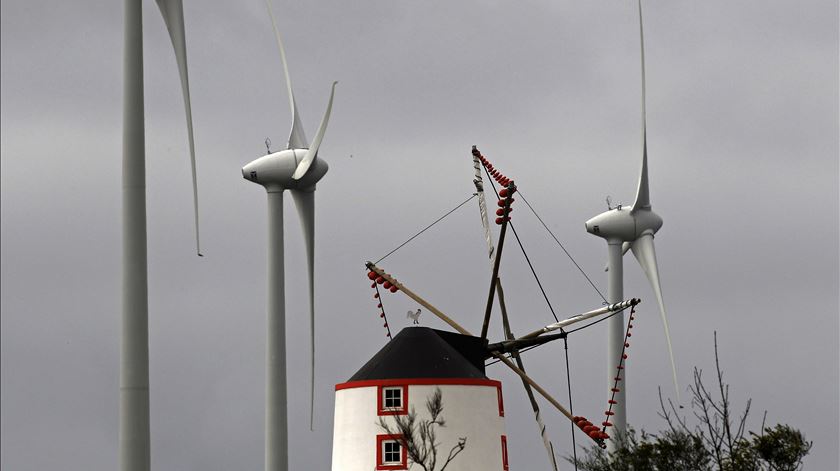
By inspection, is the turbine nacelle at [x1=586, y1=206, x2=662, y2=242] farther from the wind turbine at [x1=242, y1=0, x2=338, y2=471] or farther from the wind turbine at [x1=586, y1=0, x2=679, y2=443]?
the wind turbine at [x1=242, y1=0, x2=338, y2=471]

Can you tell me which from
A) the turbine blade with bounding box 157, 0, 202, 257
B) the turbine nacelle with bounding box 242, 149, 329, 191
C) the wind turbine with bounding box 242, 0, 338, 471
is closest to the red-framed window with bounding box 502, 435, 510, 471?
the wind turbine with bounding box 242, 0, 338, 471

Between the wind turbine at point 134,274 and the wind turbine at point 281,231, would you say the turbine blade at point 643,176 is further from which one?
the wind turbine at point 134,274

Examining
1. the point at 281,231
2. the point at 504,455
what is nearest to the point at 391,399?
the point at 504,455

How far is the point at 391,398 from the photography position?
199 feet

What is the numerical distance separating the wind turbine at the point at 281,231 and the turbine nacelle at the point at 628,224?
18.9 metres

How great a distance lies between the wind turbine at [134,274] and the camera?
36.9m

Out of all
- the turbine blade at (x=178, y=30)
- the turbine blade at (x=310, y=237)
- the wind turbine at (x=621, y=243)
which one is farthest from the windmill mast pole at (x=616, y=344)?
the turbine blade at (x=178, y=30)

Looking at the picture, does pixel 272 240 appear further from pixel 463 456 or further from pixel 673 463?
pixel 673 463

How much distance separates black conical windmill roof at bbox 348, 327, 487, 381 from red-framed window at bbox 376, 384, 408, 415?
0.47 meters

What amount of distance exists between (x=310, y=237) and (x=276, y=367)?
6782 mm

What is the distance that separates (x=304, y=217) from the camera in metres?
75.6

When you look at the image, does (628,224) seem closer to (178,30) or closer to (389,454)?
(389,454)

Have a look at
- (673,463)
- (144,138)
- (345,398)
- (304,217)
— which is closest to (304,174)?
(304,217)

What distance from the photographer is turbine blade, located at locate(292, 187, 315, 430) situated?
7331 centimetres
